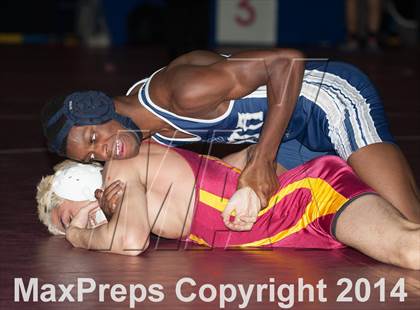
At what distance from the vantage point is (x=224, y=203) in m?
4.19

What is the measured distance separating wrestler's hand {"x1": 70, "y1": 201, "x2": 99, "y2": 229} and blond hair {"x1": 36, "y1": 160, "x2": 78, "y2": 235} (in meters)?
0.09

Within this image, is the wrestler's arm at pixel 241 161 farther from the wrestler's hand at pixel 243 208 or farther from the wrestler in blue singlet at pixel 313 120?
the wrestler's hand at pixel 243 208

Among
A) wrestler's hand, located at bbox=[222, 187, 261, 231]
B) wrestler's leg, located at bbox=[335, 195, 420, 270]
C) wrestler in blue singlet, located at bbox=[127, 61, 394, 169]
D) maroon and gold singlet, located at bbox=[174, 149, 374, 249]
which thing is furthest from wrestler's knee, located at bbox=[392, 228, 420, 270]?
wrestler in blue singlet, located at bbox=[127, 61, 394, 169]

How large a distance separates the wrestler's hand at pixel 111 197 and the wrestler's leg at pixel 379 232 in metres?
0.78

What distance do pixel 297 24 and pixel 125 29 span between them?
2.23 meters

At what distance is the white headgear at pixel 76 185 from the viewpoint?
4289 mm

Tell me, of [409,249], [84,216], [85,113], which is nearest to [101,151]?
[85,113]

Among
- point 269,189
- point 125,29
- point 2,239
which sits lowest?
point 125,29

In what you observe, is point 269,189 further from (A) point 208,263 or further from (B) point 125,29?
(B) point 125,29

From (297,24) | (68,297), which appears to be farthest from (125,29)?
(68,297)

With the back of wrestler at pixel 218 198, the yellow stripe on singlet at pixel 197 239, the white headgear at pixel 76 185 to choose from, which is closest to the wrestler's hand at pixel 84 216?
the white headgear at pixel 76 185

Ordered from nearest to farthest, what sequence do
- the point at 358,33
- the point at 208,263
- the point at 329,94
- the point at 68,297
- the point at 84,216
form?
the point at 68,297, the point at 208,263, the point at 84,216, the point at 329,94, the point at 358,33

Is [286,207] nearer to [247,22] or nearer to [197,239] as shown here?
[197,239]

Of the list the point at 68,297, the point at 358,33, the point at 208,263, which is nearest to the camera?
the point at 68,297
